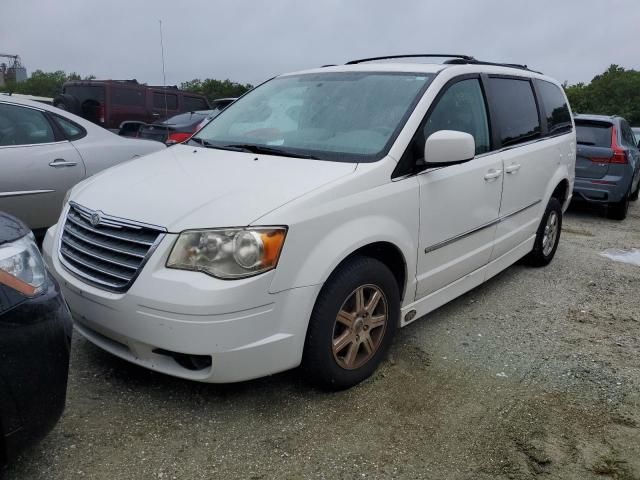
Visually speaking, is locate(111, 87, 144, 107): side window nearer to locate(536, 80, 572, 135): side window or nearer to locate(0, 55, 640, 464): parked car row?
locate(0, 55, 640, 464): parked car row

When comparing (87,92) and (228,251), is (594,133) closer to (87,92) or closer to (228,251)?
(228,251)

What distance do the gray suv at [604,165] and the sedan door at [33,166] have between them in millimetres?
6854

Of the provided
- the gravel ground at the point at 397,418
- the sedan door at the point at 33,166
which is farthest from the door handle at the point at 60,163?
the gravel ground at the point at 397,418

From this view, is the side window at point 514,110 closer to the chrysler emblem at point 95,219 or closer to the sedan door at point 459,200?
the sedan door at point 459,200

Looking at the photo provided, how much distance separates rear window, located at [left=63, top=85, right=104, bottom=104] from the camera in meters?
12.6

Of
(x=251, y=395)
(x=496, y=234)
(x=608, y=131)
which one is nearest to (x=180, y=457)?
(x=251, y=395)

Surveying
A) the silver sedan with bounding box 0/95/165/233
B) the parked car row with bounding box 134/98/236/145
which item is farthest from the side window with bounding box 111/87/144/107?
the silver sedan with bounding box 0/95/165/233

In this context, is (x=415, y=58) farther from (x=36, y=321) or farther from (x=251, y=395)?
(x=36, y=321)

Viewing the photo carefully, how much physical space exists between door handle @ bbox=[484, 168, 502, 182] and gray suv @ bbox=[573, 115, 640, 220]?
514cm

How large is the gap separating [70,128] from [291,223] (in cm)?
344

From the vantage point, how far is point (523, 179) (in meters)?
4.51

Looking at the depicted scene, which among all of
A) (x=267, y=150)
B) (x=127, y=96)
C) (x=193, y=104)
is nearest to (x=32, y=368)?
(x=267, y=150)

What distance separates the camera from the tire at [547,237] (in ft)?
17.4

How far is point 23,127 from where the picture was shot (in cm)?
488
